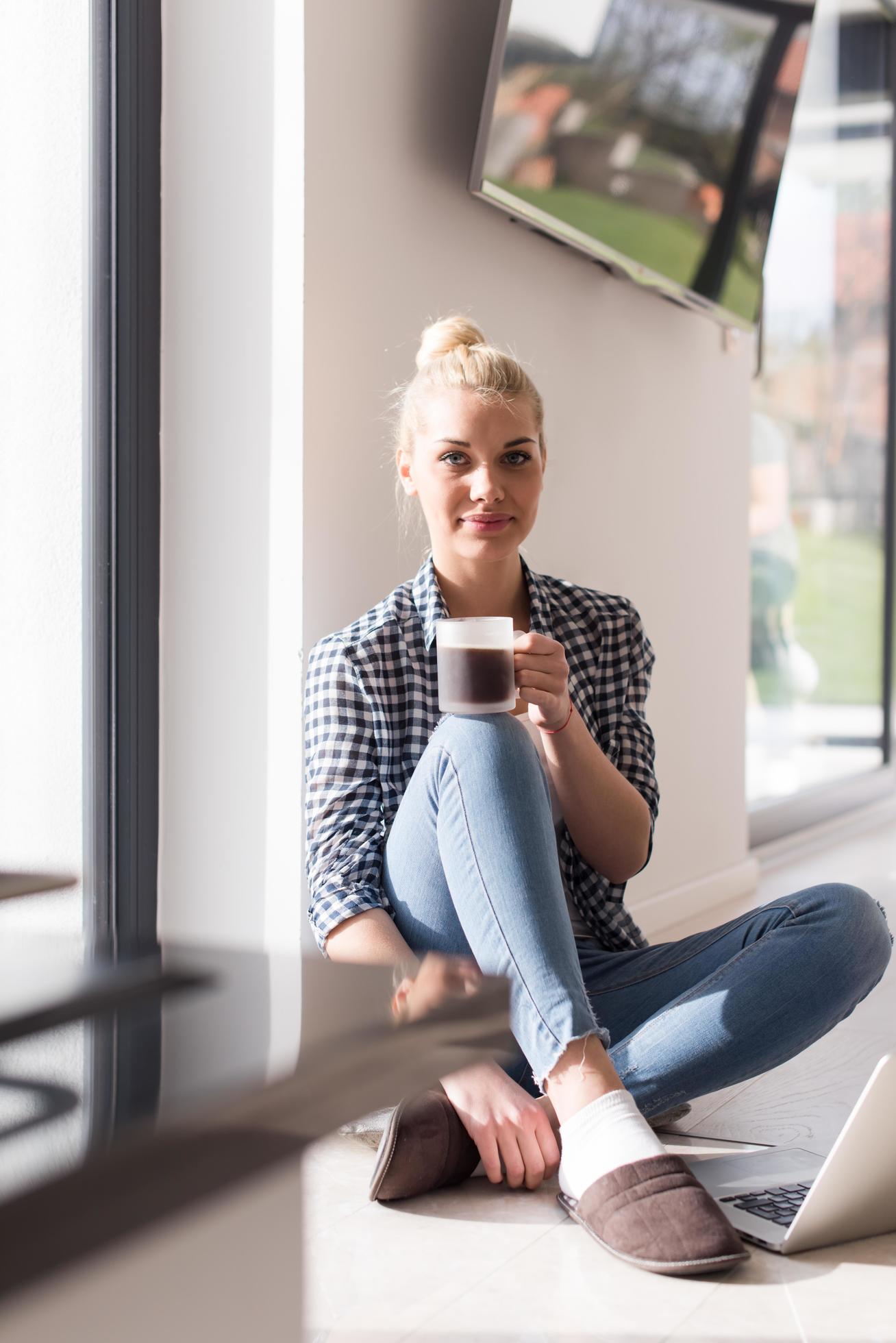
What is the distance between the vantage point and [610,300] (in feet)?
7.88

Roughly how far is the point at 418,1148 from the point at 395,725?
45 centimetres

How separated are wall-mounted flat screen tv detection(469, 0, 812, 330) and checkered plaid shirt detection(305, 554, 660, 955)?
26.3 inches

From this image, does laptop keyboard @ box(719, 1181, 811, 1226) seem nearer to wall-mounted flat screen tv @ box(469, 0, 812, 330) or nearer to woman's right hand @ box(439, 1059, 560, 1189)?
woman's right hand @ box(439, 1059, 560, 1189)

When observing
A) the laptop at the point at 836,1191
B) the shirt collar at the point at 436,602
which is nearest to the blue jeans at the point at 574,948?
the laptop at the point at 836,1191

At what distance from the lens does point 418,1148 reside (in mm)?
1292

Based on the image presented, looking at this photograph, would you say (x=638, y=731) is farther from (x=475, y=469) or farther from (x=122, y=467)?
(x=122, y=467)

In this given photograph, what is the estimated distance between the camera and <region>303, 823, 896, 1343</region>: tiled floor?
1042mm

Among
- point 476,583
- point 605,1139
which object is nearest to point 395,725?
point 476,583

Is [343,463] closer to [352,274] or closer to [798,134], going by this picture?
[352,274]

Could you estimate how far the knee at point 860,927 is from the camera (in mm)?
1340

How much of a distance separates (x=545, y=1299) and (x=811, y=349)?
3.37m

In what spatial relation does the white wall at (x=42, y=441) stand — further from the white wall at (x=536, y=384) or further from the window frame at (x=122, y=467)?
the white wall at (x=536, y=384)

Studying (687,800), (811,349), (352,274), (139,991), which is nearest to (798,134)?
(811,349)

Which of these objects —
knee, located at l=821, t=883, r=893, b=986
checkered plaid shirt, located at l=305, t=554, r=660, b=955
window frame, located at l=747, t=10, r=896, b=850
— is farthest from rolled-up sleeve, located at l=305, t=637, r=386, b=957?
window frame, located at l=747, t=10, r=896, b=850
